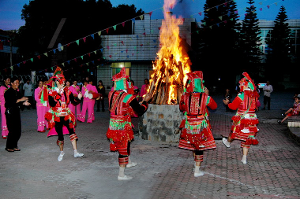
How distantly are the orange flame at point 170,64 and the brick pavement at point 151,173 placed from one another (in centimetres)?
189

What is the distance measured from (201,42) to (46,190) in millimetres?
37515

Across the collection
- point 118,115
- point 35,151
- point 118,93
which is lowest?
point 35,151

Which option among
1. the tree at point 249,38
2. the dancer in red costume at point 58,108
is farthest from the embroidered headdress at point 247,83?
the tree at point 249,38

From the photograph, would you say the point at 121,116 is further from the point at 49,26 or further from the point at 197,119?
the point at 49,26

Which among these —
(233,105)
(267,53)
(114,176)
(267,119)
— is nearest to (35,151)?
(114,176)

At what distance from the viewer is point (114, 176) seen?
20.6ft

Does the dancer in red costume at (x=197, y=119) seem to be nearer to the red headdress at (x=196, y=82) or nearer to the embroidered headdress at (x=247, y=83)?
the red headdress at (x=196, y=82)

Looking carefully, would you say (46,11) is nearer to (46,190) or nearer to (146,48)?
(146,48)

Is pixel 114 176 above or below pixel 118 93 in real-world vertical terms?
below

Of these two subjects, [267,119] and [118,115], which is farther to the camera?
[267,119]

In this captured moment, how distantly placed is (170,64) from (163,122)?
1.97m

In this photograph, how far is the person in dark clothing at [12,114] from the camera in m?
8.49

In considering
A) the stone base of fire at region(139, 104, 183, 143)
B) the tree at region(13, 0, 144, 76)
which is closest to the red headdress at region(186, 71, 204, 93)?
the stone base of fire at region(139, 104, 183, 143)

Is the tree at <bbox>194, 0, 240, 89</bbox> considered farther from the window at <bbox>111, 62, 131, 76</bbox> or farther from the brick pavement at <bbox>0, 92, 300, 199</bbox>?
the brick pavement at <bbox>0, 92, 300, 199</bbox>
